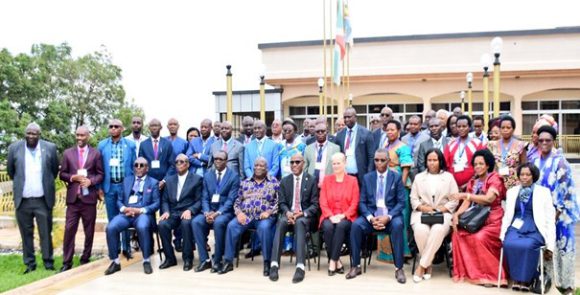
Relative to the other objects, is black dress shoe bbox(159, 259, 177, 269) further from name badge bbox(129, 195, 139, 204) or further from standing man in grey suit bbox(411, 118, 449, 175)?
standing man in grey suit bbox(411, 118, 449, 175)

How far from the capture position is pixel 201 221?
20.5 feet

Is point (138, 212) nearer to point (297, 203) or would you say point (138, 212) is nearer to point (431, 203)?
point (297, 203)

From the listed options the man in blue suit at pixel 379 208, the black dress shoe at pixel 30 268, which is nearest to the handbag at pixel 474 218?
the man in blue suit at pixel 379 208

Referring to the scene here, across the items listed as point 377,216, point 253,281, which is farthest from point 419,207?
point 253,281

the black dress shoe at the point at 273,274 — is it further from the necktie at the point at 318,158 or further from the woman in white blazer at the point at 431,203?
the woman in white blazer at the point at 431,203

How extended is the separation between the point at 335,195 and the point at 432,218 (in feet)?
3.62

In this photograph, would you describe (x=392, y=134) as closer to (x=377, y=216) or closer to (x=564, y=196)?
(x=377, y=216)

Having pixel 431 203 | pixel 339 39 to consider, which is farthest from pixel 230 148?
pixel 339 39

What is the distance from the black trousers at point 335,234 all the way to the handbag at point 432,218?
81 centimetres

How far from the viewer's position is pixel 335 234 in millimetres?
5797

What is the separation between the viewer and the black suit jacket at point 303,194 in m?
6.11

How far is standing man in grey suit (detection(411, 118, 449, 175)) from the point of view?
6.28m

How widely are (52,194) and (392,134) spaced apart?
424cm

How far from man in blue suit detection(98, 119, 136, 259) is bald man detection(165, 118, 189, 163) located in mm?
730
